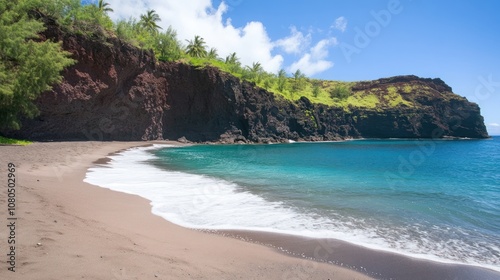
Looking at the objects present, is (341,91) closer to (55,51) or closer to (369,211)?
(55,51)

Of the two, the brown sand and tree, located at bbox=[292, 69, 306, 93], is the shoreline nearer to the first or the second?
the brown sand

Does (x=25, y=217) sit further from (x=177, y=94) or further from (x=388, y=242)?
(x=177, y=94)

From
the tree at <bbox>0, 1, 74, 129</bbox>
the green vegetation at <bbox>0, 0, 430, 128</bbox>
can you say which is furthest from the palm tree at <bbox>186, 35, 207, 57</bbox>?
the tree at <bbox>0, 1, 74, 129</bbox>

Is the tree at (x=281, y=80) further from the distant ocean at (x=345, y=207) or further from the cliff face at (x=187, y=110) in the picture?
the distant ocean at (x=345, y=207)

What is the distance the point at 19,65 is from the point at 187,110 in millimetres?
32290

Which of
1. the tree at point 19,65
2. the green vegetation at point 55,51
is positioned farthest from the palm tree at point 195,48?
the tree at point 19,65

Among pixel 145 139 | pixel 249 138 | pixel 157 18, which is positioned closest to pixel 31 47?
pixel 145 139

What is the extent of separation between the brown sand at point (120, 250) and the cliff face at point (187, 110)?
3001cm

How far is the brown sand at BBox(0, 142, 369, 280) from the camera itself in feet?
14.2

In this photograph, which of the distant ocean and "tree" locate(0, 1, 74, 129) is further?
"tree" locate(0, 1, 74, 129)

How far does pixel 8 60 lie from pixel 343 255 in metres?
A: 28.9

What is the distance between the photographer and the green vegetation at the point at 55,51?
22953 millimetres

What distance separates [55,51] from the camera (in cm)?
2614

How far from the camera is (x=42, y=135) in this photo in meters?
33.3
